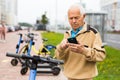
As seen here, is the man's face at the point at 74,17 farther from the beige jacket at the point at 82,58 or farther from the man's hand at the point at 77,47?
the man's hand at the point at 77,47

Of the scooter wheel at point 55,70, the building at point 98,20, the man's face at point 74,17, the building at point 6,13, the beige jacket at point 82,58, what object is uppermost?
the man's face at point 74,17

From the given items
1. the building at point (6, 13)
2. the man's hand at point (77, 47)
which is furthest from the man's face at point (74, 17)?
the building at point (6, 13)

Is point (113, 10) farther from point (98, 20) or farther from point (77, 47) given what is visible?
point (77, 47)

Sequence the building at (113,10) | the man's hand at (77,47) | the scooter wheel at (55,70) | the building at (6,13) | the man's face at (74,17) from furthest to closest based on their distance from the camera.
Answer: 1. the building at (6,13)
2. the building at (113,10)
3. the scooter wheel at (55,70)
4. the man's face at (74,17)
5. the man's hand at (77,47)

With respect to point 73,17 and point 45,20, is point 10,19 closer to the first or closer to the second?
point 45,20

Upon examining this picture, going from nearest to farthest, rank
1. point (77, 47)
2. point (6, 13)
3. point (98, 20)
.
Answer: point (77, 47) → point (98, 20) → point (6, 13)

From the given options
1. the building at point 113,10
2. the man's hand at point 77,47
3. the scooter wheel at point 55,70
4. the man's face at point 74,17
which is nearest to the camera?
the man's hand at point 77,47

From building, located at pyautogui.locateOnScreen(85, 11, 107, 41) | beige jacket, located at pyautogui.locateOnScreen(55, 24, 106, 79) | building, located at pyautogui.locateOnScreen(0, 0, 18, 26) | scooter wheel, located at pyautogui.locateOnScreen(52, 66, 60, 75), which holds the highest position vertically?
beige jacket, located at pyautogui.locateOnScreen(55, 24, 106, 79)

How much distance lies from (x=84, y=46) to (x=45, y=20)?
93391 mm

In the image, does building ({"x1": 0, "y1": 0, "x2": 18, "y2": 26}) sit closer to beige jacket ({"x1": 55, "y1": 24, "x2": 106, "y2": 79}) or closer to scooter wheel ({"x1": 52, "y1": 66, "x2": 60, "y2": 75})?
scooter wheel ({"x1": 52, "y1": 66, "x2": 60, "y2": 75})

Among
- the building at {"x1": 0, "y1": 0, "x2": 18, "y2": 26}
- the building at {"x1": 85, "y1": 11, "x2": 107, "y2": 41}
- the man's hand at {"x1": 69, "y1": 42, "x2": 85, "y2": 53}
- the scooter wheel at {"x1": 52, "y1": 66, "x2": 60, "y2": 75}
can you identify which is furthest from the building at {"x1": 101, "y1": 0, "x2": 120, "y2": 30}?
the man's hand at {"x1": 69, "y1": 42, "x2": 85, "y2": 53}

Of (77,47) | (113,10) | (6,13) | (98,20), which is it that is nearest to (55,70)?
(77,47)

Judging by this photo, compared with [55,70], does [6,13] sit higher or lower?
lower

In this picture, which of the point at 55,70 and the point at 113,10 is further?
the point at 113,10
